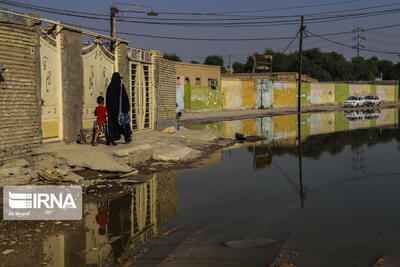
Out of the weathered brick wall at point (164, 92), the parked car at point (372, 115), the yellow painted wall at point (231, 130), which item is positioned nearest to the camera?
the weathered brick wall at point (164, 92)

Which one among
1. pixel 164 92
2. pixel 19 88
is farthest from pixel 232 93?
pixel 19 88

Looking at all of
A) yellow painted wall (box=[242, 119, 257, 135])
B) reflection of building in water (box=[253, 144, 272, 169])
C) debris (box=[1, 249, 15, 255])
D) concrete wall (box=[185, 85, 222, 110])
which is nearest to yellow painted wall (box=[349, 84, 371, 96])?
concrete wall (box=[185, 85, 222, 110])

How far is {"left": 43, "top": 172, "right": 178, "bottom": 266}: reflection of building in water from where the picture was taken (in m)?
5.23

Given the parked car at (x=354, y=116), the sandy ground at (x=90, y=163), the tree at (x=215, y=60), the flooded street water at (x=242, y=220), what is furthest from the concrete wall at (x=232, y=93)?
the tree at (x=215, y=60)

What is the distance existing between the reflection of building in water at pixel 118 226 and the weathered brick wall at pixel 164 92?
33.0 feet

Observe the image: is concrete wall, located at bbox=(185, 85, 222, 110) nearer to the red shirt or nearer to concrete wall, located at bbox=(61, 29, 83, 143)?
concrete wall, located at bbox=(61, 29, 83, 143)

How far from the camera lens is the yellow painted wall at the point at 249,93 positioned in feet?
156

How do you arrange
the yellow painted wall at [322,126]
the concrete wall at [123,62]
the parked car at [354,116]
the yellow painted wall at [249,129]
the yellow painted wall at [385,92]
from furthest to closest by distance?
1. the yellow painted wall at [385,92]
2. the parked car at [354,116]
3. the yellow painted wall at [322,126]
4. the yellow painted wall at [249,129]
5. the concrete wall at [123,62]

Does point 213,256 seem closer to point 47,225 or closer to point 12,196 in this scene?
point 47,225

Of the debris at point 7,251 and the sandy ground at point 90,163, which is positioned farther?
the sandy ground at point 90,163

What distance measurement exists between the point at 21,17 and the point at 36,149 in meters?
3.10

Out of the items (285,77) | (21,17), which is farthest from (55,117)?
(285,77)

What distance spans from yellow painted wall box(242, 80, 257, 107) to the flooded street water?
118ft

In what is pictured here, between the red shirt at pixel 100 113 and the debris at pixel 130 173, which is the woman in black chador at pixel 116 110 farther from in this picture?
the debris at pixel 130 173
